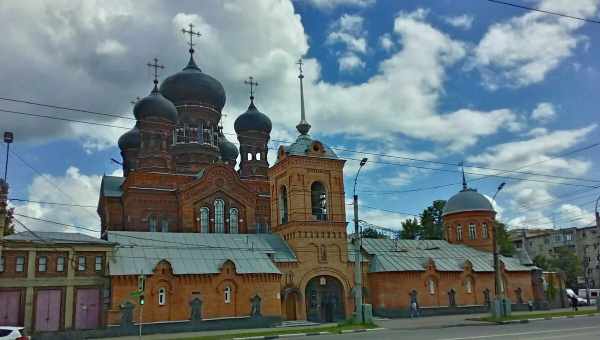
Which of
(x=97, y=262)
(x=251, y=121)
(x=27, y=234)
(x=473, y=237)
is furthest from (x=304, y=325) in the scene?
(x=251, y=121)

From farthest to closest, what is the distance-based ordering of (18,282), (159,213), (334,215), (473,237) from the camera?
(473,237)
(159,213)
(334,215)
(18,282)

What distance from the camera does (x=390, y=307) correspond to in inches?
1444

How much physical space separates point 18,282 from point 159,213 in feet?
51.0

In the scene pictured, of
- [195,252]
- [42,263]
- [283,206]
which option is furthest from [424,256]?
[42,263]

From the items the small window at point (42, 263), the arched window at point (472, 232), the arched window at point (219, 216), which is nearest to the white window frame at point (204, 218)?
the arched window at point (219, 216)

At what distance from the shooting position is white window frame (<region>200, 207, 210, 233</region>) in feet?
137

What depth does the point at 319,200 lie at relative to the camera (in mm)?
37219

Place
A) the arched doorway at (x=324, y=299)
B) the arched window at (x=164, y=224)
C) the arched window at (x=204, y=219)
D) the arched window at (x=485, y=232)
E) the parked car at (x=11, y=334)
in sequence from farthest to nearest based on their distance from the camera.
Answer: the arched window at (x=485, y=232)
the arched window at (x=204, y=219)
the arched window at (x=164, y=224)
the arched doorway at (x=324, y=299)
the parked car at (x=11, y=334)

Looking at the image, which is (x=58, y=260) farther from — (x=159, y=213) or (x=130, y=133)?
(x=130, y=133)

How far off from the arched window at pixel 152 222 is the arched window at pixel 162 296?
12.2 meters

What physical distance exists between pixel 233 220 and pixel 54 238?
1618cm

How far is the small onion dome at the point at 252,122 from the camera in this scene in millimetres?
52312

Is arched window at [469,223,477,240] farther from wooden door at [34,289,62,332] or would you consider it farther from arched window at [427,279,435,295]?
wooden door at [34,289,62,332]

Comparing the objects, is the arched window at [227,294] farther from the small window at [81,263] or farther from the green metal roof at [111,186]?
the green metal roof at [111,186]
